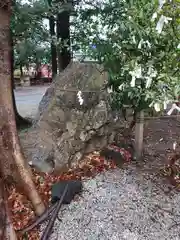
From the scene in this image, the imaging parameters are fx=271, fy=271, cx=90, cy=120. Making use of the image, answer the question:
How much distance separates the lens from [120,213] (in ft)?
6.56

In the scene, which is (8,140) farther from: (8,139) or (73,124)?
(73,124)

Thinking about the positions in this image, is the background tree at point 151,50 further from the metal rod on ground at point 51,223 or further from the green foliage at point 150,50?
the metal rod on ground at point 51,223

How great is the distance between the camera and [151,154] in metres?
2.88

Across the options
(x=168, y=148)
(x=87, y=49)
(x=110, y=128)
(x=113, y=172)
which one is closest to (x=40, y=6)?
(x=87, y=49)

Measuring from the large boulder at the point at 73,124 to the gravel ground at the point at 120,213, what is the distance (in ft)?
1.18

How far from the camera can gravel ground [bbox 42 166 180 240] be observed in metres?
1.84

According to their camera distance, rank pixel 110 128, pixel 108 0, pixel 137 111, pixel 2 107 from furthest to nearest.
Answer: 1. pixel 108 0
2. pixel 110 128
3. pixel 137 111
4. pixel 2 107

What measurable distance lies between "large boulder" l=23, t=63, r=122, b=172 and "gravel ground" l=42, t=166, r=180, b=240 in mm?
359

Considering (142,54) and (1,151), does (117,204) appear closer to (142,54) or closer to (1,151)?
(1,151)

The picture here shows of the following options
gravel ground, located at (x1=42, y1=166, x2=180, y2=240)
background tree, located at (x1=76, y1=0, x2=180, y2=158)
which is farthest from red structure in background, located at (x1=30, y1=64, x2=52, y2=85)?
background tree, located at (x1=76, y1=0, x2=180, y2=158)

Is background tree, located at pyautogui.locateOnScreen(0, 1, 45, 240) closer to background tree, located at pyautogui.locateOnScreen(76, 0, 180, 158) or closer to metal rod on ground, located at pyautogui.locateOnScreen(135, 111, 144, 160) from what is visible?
background tree, located at pyautogui.locateOnScreen(76, 0, 180, 158)

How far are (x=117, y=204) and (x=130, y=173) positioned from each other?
1.50 ft

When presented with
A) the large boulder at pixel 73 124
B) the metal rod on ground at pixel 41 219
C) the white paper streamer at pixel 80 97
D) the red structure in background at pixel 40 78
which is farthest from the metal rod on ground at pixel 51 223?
the red structure in background at pixel 40 78

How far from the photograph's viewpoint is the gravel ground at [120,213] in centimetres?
184
